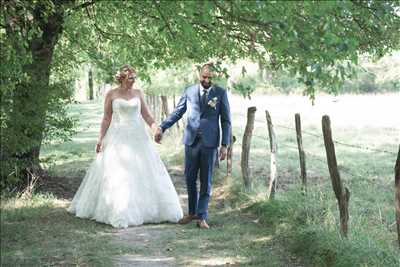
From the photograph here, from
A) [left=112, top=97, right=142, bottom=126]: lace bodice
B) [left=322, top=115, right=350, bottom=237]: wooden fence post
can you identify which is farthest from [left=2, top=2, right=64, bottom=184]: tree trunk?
[left=322, top=115, right=350, bottom=237]: wooden fence post

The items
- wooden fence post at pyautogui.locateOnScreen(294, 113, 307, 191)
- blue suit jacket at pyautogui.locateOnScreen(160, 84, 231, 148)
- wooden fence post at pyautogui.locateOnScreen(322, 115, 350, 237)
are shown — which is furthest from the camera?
wooden fence post at pyautogui.locateOnScreen(294, 113, 307, 191)

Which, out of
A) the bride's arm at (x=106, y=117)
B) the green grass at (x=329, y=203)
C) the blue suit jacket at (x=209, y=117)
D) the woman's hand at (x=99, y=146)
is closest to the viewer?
the green grass at (x=329, y=203)

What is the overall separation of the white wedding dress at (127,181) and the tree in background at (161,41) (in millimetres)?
892

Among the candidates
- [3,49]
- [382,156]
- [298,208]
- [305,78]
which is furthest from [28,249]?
[382,156]

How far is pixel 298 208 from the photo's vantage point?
868cm

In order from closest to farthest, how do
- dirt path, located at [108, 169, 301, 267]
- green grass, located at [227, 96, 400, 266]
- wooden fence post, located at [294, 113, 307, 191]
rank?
1. green grass, located at [227, 96, 400, 266]
2. dirt path, located at [108, 169, 301, 267]
3. wooden fence post, located at [294, 113, 307, 191]

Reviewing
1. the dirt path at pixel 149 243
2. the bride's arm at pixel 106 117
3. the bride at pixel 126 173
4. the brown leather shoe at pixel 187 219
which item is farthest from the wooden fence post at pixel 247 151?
the bride's arm at pixel 106 117

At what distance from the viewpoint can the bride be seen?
970 cm

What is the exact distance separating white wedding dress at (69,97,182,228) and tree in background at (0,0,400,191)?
89 cm

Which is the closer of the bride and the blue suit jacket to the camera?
the blue suit jacket

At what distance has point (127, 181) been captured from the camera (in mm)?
9844

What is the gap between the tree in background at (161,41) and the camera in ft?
14.9

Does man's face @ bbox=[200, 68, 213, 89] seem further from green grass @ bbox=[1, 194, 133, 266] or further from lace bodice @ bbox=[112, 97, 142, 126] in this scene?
green grass @ bbox=[1, 194, 133, 266]

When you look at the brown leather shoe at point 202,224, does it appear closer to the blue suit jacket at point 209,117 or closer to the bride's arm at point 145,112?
the blue suit jacket at point 209,117
